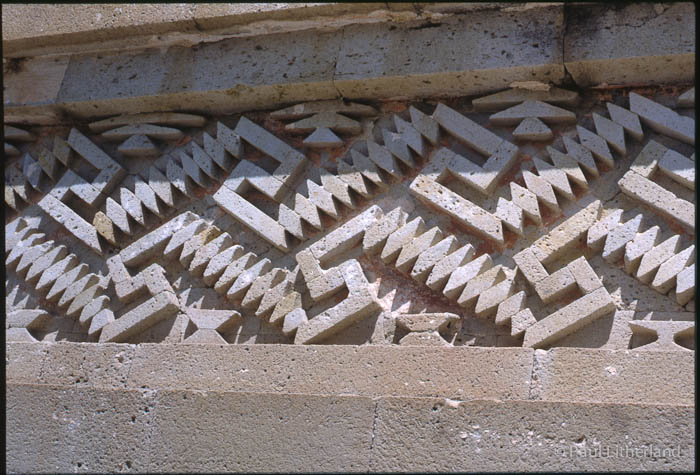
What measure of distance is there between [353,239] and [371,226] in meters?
0.09

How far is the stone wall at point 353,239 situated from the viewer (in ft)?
10.3

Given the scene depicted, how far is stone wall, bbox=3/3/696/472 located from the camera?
3152 mm

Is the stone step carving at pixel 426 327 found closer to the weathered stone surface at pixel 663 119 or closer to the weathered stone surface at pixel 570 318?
the weathered stone surface at pixel 570 318

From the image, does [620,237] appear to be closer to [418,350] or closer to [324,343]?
[418,350]

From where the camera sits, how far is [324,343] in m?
3.60

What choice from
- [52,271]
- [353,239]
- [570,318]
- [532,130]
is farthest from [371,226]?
[52,271]

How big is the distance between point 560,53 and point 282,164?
1.29 m

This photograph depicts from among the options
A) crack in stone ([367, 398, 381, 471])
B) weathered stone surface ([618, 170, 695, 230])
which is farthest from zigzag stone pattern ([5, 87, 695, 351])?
crack in stone ([367, 398, 381, 471])

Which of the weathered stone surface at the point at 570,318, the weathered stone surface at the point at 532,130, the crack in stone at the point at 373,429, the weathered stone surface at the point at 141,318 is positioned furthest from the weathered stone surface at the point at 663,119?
the weathered stone surface at the point at 141,318

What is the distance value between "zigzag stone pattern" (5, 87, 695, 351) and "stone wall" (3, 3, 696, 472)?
1 cm

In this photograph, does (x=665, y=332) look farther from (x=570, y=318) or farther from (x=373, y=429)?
(x=373, y=429)

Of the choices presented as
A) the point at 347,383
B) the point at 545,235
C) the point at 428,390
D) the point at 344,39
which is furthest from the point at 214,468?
the point at 344,39

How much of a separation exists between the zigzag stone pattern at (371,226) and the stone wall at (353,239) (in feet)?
0.04

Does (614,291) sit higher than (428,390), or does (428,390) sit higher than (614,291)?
(614,291)
